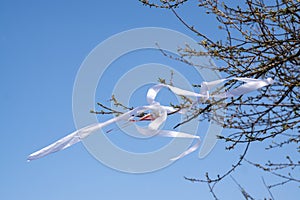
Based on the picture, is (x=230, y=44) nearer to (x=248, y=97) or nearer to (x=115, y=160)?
(x=248, y=97)

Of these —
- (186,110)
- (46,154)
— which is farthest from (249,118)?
(46,154)

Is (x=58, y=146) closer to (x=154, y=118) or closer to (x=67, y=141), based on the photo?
(x=67, y=141)

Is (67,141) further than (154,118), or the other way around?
(154,118)

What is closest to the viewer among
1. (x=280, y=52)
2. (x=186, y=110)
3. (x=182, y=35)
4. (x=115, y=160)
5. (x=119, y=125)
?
(x=115, y=160)

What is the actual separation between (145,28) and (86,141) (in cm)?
67

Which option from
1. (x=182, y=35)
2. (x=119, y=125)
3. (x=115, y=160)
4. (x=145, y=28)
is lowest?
(x=115, y=160)

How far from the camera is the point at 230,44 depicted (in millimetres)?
2584

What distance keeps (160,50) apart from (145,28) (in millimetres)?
625

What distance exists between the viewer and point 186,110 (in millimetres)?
2098

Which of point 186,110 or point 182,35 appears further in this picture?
point 182,35

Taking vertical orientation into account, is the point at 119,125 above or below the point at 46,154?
above

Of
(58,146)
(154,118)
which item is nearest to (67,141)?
(58,146)

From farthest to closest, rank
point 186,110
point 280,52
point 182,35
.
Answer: point 182,35 < point 280,52 < point 186,110

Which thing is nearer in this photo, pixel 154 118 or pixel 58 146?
pixel 58 146
